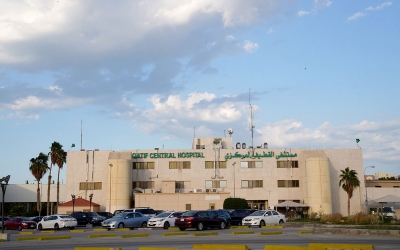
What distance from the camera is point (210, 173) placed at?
7600 centimetres

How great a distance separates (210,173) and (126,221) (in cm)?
3661

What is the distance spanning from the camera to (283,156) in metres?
76.2

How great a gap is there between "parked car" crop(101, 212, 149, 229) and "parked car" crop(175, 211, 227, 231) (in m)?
6.95

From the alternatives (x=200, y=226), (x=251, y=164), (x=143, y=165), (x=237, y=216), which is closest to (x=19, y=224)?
(x=237, y=216)

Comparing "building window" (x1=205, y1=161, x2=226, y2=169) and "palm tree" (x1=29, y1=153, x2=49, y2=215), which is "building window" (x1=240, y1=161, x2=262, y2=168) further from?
"palm tree" (x1=29, y1=153, x2=49, y2=215)

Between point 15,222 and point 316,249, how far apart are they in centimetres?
4054

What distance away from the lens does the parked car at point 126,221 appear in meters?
39.6

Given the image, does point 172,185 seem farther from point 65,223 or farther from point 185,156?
point 65,223

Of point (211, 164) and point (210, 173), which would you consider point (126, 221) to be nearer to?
point (210, 173)

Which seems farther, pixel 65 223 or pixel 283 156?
pixel 283 156

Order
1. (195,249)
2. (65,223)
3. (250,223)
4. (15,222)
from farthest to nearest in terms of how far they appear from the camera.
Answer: (15,222)
(65,223)
(250,223)
(195,249)

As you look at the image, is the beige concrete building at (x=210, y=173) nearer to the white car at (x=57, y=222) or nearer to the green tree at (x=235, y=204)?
the green tree at (x=235, y=204)

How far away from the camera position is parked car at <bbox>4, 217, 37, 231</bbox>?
157 feet

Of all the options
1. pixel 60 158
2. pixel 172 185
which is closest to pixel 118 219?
pixel 172 185
